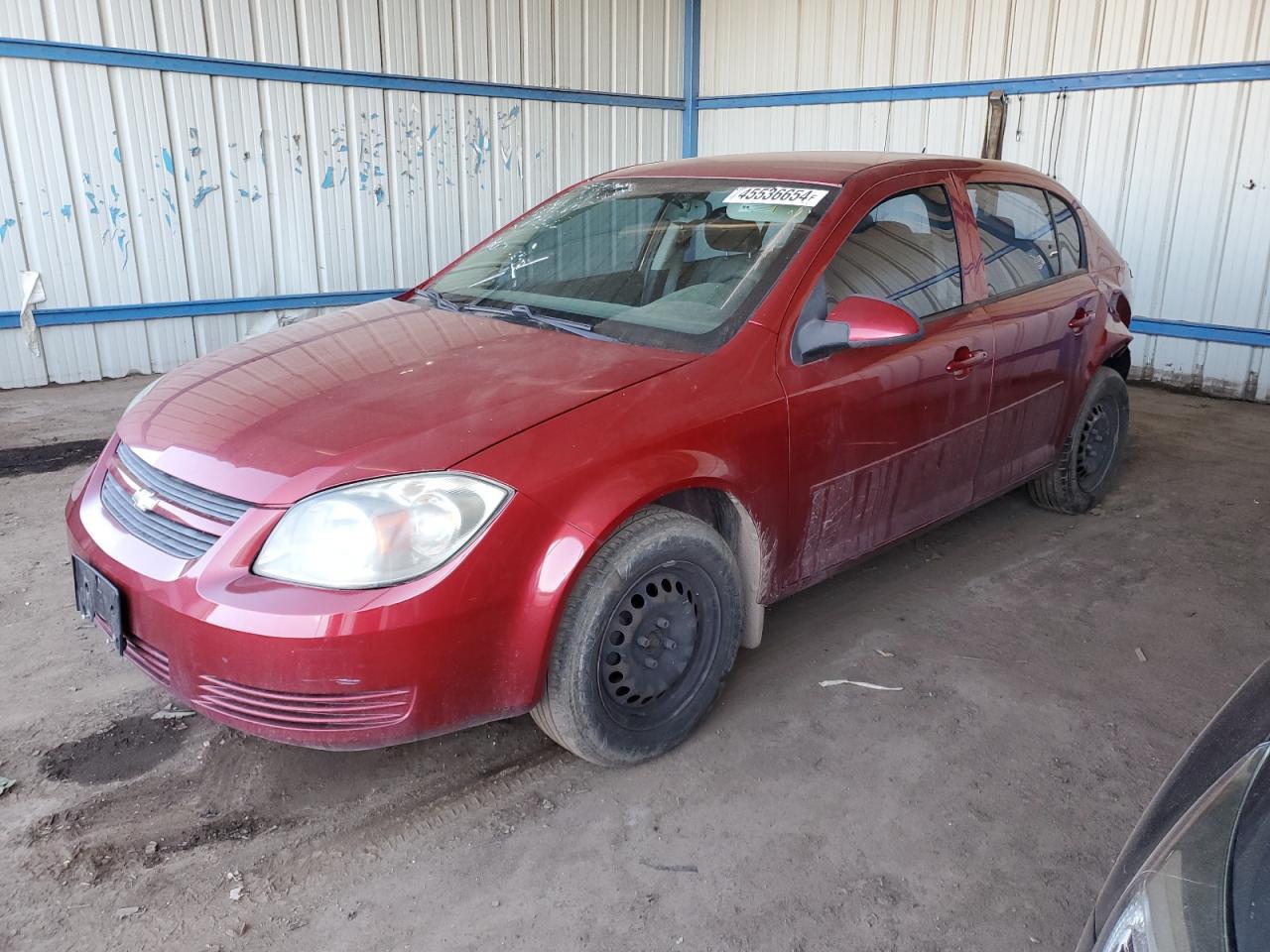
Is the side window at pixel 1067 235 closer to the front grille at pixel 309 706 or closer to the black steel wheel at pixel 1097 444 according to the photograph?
the black steel wheel at pixel 1097 444

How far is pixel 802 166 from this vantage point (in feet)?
11.1

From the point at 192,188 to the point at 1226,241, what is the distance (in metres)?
7.78

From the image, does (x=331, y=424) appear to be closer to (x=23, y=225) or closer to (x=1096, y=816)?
(x=1096, y=816)

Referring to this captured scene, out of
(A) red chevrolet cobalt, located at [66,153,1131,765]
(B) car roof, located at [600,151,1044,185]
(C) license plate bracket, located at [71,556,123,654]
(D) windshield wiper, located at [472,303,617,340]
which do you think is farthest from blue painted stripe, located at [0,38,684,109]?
(C) license plate bracket, located at [71,556,123,654]

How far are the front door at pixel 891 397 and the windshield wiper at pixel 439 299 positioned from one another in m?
1.22

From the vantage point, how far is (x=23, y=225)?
6.49 metres

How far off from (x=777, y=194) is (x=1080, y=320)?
1737mm

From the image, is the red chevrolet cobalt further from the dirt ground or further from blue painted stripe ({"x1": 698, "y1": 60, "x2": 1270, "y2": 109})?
blue painted stripe ({"x1": 698, "y1": 60, "x2": 1270, "y2": 109})

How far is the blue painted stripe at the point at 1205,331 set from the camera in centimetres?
711

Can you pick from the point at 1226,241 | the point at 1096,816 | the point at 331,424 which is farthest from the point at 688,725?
the point at 1226,241

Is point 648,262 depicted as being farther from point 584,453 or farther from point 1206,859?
point 1206,859

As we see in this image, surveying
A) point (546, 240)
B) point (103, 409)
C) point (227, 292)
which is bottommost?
point (103, 409)

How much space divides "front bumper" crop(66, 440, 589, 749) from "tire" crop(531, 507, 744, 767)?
4.1 inches

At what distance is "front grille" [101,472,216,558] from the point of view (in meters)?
2.24
